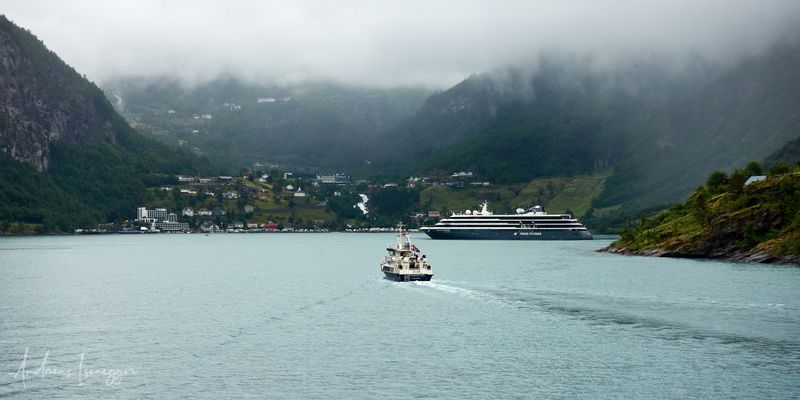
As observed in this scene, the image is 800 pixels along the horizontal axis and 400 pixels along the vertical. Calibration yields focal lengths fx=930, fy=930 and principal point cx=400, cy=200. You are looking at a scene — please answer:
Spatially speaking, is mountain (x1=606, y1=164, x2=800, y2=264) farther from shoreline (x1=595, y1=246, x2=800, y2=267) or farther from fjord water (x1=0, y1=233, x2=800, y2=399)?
fjord water (x1=0, y1=233, x2=800, y2=399)

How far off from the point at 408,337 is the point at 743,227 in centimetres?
10365

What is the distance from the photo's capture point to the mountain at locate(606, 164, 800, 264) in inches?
5906

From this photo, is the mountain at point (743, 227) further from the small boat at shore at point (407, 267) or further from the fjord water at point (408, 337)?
the small boat at shore at point (407, 267)

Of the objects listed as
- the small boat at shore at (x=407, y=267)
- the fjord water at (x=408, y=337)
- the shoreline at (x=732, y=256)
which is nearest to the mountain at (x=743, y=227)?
the shoreline at (x=732, y=256)

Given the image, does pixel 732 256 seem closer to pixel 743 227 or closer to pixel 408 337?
pixel 743 227

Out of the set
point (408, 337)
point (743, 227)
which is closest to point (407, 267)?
point (408, 337)

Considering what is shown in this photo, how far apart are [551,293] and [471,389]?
52282 millimetres

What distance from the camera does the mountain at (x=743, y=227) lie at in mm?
150000

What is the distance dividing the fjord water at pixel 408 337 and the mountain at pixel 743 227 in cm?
1764

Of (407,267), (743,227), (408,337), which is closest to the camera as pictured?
(408,337)

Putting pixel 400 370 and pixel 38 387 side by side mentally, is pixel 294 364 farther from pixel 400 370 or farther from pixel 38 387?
pixel 38 387

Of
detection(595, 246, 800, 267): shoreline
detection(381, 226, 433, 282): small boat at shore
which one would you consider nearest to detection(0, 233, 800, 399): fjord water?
detection(381, 226, 433, 282): small boat at shore

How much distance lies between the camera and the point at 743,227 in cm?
16300

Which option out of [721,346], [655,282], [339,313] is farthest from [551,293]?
[721,346]
